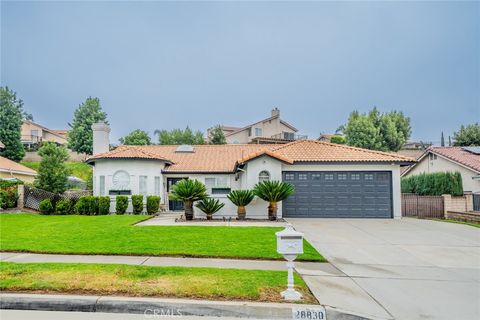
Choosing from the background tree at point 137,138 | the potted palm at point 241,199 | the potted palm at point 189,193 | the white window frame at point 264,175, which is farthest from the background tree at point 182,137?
the potted palm at point 241,199

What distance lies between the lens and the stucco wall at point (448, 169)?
19.6m

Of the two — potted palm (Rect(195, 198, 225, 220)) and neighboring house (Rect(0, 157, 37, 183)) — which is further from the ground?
neighboring house (Rect(0, 157, 37, 183))

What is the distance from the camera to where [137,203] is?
18.0 meters

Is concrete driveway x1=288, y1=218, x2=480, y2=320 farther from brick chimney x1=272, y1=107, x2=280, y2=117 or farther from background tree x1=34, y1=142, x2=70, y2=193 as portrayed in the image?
brick chimney x1=272, y1=107, x2=280, y2=117

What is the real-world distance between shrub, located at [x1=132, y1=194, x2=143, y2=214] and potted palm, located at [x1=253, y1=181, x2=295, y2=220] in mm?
6963

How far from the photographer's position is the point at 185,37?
32656 mm

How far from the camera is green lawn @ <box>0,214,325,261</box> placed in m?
8.13

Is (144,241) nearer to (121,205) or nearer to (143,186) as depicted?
(121,205)

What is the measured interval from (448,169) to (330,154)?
32.1ft

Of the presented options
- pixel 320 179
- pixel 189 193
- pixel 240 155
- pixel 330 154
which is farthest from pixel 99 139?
pixel 330 154

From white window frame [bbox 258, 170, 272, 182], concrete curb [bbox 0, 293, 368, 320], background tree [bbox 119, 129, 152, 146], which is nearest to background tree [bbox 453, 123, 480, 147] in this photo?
white window frame [bbox 258, 170, 272, 182]

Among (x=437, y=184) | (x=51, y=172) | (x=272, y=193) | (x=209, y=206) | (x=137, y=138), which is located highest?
(x=137, y=138)

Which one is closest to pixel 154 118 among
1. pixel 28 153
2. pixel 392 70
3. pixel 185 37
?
pixel 28 153

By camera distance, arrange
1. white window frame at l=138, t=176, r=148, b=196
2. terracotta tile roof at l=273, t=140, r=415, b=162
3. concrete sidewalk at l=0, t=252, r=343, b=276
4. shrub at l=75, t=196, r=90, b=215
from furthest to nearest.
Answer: white window frame at l=138, t=176, r=148, b=196 < shrub at l=75, t=196, r=90, b=215 < terracotta tile roof at l=273, t=140, r=415, b=162 < concrete sidewalk at l=0, t=252, r=343, b=276
